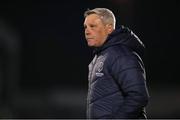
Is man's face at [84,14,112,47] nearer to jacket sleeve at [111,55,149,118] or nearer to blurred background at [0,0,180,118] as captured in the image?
jacket sleeve at [111,55,149,118]

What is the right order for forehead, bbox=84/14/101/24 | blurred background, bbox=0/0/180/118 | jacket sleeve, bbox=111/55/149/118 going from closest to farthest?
jacket sleeve, bbox=111/55/149/118, forehead, bbox=84/14/101/24, blurred background, bbox=0/0/180/118

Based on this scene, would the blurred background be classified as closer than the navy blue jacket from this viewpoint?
No

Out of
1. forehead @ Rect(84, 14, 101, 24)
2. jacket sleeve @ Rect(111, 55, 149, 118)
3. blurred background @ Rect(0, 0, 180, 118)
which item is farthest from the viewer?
blurred background @ Rect(0, 0, 180, 118)

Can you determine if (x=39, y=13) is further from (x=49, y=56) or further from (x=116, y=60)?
(x=116, y=60)

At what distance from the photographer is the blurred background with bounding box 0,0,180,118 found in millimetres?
9648

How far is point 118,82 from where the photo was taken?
155 inches

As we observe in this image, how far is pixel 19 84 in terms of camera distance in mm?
10219

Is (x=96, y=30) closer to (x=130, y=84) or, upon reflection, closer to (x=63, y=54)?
(x=130, y=84)

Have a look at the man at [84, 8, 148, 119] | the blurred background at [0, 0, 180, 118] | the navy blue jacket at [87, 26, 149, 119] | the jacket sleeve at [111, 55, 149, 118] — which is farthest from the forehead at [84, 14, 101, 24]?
the blurred background at [0, 0, 180, 118]

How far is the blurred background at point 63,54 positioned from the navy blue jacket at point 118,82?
205 inches

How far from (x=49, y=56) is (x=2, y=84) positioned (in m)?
1.06

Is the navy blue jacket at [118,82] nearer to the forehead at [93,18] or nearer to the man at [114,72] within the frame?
the man at [114,72]

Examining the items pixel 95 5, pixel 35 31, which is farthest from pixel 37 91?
pixel 95 5

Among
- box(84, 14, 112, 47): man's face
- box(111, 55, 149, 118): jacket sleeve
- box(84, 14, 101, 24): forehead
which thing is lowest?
box(111, 55, 149, 118): jacket sleeve
